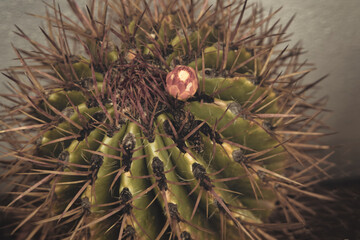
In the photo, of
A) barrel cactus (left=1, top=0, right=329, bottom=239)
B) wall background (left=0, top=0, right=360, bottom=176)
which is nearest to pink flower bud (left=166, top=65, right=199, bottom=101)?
barrel cactus (left=1, top=0, right=329, bottom=239)

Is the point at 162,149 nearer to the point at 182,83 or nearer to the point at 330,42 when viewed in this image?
the point at 182,83

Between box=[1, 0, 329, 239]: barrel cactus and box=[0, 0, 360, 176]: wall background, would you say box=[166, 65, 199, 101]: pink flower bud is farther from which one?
box=[0, 0, 360, 176]: wall background

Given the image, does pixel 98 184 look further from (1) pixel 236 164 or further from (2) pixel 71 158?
(1) pixel 236 164

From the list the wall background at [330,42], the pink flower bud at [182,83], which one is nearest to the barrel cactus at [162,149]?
the pink flower bud at [182,83]

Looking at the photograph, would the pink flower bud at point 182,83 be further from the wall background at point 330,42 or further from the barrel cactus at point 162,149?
the wall background at point 330,42

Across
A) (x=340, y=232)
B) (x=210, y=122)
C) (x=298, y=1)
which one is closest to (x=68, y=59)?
(x=210, y=122)

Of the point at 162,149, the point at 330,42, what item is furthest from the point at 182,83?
the point at 330,42

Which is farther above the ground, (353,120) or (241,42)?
(241,42)
